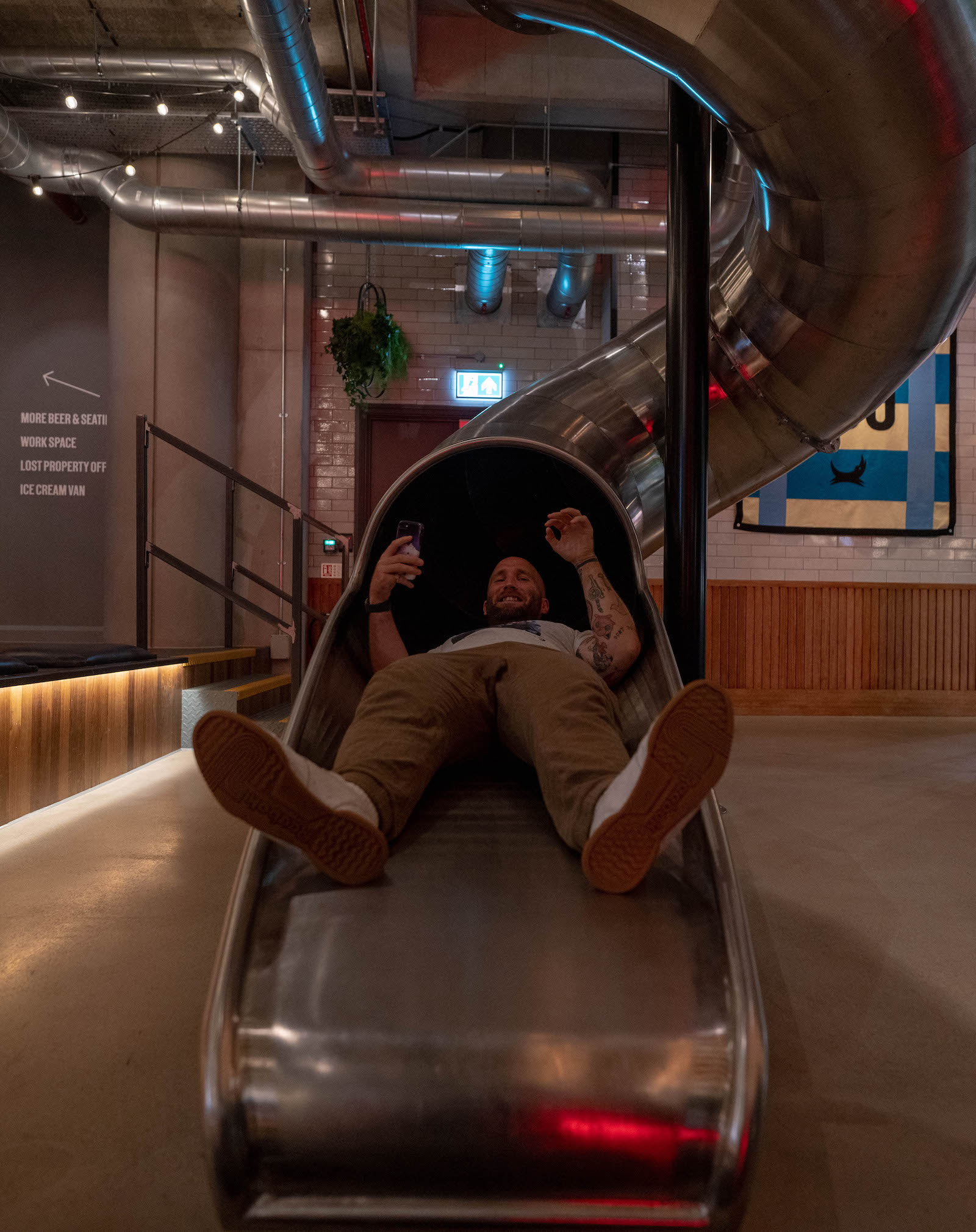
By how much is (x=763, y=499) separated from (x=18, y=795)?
500 centimetres

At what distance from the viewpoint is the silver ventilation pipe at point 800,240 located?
5.85ft

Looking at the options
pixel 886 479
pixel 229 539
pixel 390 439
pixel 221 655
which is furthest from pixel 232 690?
pixel 886 479

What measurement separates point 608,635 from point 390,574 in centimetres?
59

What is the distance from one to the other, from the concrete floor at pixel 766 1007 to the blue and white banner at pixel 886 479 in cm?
317

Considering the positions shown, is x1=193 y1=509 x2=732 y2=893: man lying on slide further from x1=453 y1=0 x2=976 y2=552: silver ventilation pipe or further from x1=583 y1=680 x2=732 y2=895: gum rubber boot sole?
x1=453 y1=0 x2=976 y2=552: silver ventilation pipe

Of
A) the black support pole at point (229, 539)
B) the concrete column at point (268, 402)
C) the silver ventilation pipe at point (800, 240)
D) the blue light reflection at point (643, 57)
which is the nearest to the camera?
the silver ventilation pipe at point (800, 240)

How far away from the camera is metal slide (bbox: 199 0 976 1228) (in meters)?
0.96

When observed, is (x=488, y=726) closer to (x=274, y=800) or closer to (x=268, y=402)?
(x=274, y=800)

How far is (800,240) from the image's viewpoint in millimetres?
2420

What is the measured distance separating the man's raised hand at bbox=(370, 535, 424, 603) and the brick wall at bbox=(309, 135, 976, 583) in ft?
13.1

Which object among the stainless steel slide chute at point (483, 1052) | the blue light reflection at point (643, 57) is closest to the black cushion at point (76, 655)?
the stainless steel slide chute at point (483, 1052)

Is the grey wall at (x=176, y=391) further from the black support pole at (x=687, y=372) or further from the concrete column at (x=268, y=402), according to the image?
the black support pole at (x=687, y=372)

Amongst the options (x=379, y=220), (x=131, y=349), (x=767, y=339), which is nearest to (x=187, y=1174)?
(x=767, y=339)

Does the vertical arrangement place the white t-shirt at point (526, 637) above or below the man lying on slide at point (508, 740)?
above
